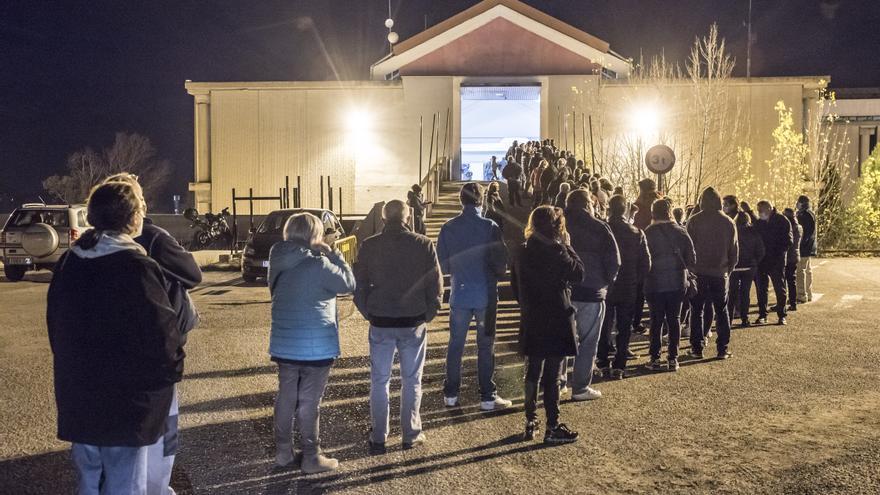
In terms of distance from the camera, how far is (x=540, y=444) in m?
6.52

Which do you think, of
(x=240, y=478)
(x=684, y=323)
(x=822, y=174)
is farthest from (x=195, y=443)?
(x=822, y=174)

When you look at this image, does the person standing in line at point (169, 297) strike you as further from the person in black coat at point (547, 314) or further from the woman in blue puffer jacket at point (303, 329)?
the person in black coat at point (547, 314)

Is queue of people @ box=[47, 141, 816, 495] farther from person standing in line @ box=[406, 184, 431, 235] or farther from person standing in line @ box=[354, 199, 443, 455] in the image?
person standing in line @ box=[406, 184, 431, 235]

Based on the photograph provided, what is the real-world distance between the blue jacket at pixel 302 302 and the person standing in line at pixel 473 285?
1964 mm

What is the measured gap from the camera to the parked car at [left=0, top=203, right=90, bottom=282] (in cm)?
1856

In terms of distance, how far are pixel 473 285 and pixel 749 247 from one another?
589 centimetres

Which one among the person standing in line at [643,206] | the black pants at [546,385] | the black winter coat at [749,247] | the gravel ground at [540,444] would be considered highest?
the person standing in line at [643,206]

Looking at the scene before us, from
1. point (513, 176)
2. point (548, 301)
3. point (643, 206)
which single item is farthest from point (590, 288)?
point (513, 176)

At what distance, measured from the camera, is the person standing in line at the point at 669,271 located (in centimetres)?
925

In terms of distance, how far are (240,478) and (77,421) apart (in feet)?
7.48

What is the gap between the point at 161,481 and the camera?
418cm

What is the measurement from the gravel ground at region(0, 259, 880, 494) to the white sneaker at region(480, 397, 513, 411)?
0.33ft

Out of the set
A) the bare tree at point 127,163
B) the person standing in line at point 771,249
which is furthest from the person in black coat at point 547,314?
the bare tree at point 127,163

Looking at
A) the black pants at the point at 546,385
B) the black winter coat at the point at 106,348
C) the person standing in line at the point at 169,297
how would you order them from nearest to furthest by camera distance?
1. the black winter coat at the point at 106,348
2. the person standing in line at the point at 169,297
3. the black pants at the point at 546,385
